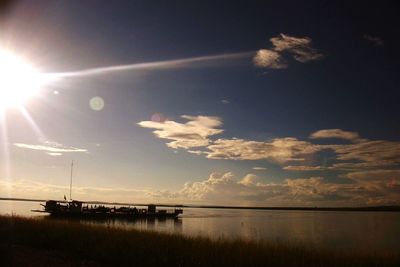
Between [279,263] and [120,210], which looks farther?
[120,210]

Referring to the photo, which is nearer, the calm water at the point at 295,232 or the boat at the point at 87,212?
the calm water at the point at 295,232

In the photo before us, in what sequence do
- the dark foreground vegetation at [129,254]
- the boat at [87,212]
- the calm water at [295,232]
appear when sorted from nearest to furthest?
the dark foreground vegetation at [129,254] < the calm water at [295,232] < the boat at [87,212]

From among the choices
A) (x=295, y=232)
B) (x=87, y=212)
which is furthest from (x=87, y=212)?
(x=295, y=232)

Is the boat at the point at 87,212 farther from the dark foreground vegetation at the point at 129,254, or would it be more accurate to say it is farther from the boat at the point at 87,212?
the dark foreground vegetation at the point at 129,254

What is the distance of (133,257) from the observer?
20328 mm

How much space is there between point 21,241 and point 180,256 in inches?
417

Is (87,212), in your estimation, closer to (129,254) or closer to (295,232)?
(295,232)

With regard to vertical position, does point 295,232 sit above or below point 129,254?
below

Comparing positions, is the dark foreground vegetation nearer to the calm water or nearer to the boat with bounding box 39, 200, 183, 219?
the calm water

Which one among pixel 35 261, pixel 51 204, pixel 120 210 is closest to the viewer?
pixel 35 261

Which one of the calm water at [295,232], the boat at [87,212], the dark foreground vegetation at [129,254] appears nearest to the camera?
the dark foreground vegetation at [129,254]

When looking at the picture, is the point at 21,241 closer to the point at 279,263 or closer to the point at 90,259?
the point at 90,259

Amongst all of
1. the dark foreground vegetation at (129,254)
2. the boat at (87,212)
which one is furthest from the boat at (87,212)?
the dark foreground vegetation at (129,254)

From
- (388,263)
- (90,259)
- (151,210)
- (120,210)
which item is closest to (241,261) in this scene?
(90,259)
